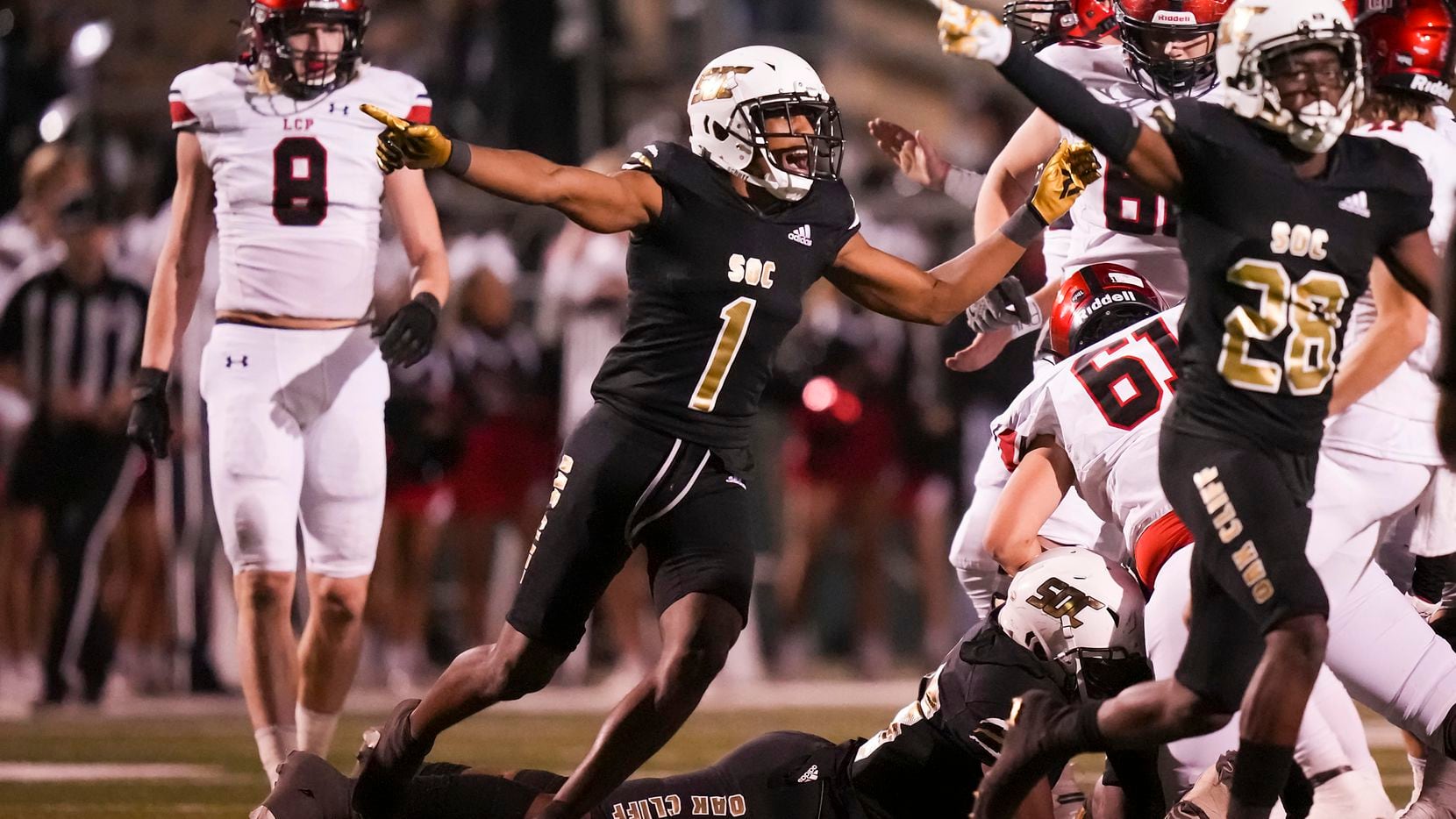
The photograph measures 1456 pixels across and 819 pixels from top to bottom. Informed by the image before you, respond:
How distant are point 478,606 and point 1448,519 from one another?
230 inches

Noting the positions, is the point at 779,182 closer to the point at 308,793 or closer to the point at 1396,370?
the point at 1396,370

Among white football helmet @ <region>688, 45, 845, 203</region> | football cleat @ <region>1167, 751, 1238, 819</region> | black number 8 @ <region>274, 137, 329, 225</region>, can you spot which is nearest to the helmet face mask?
white football helmet @ <region>688, 45, 845, 203</region>

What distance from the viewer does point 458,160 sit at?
4.26 m

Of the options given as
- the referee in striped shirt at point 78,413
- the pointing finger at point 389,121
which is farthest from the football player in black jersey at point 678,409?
the referee in striped shirt at point 78,413

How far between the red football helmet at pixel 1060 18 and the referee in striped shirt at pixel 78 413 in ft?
14.9

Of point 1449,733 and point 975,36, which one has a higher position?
point 975,36

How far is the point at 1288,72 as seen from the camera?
163 inches

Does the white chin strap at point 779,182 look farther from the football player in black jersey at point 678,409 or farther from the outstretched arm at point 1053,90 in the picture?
the outstretched arm at point 1053,90

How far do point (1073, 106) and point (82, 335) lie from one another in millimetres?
6104

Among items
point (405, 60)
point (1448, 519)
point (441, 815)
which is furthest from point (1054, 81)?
point (405, 60)

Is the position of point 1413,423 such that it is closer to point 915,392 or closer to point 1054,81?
point 1054,81

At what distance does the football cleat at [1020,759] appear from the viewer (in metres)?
4.22

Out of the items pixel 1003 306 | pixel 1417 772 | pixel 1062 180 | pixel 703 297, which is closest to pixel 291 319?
pixel 703 297

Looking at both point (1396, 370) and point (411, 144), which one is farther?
point (1396, 370)
